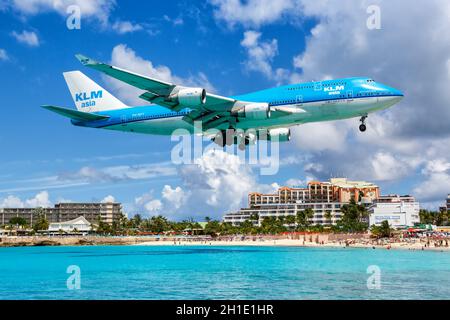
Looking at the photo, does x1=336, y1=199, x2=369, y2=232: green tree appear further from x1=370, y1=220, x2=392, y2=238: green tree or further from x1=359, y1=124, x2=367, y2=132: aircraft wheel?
x1=359, y1=124, x2=367, y2=132: aircraft wheel

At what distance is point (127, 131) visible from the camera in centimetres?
5812

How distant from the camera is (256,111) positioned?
48812mm

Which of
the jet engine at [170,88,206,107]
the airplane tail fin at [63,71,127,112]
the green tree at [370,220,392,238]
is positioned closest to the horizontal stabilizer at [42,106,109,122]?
the airplane tail fin at [63,71,127,112]

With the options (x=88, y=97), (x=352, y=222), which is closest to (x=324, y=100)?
(x=88, y=97)

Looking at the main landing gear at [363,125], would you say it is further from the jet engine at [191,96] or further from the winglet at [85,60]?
the winglet at [85,60]

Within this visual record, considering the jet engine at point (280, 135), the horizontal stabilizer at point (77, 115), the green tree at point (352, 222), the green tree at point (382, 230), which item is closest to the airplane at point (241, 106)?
the horizontal stabilizer at point (77, 115)

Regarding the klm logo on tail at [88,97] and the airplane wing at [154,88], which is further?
the klm logo on tail at [88,97]

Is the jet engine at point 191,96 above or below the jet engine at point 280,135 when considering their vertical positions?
above

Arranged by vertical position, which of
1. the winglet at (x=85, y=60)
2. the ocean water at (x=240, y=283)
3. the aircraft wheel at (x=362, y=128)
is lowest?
the ocean water at (x=240, y=283)

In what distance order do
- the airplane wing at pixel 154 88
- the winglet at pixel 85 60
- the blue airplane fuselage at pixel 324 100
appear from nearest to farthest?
the winglet at pixel 85 60 < the airplane wing at pixel 154 88 < the blue airplane fuselage at pixel 324 100

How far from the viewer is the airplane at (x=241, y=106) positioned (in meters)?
47.3
